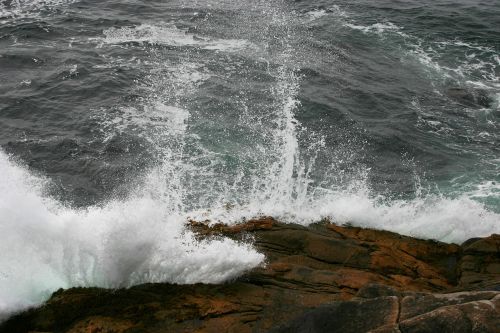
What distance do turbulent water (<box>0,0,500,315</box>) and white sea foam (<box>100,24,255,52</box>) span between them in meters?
0.13

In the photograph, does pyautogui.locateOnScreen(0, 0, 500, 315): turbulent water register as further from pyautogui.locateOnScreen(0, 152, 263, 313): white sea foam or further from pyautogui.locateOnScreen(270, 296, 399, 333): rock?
pyautogui.locateOnScreen(270, 296, 399, 333): rock

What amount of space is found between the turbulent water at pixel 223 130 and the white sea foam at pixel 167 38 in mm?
134

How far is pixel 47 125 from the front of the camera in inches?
682

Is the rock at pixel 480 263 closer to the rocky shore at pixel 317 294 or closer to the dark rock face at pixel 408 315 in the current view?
the rocky shore at pixel 317 294

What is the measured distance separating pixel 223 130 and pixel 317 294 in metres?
9.10

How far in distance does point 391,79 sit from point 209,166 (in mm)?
9766

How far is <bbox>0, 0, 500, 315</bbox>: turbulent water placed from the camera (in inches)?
383

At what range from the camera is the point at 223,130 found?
661 inches

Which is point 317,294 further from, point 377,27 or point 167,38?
point 377,27

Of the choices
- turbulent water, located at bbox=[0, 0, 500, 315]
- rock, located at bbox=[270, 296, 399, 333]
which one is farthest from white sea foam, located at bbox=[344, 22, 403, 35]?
rock, located at bbox=[270, 296, 399, 333]

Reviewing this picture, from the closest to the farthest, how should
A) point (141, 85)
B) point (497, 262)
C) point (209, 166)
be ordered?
point (497, 262)
point (209, 166)
point (141, 85)

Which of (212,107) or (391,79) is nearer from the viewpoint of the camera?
(212,107)

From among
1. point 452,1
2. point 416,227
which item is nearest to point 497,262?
point 416,227

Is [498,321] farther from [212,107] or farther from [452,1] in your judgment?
[452,1]
